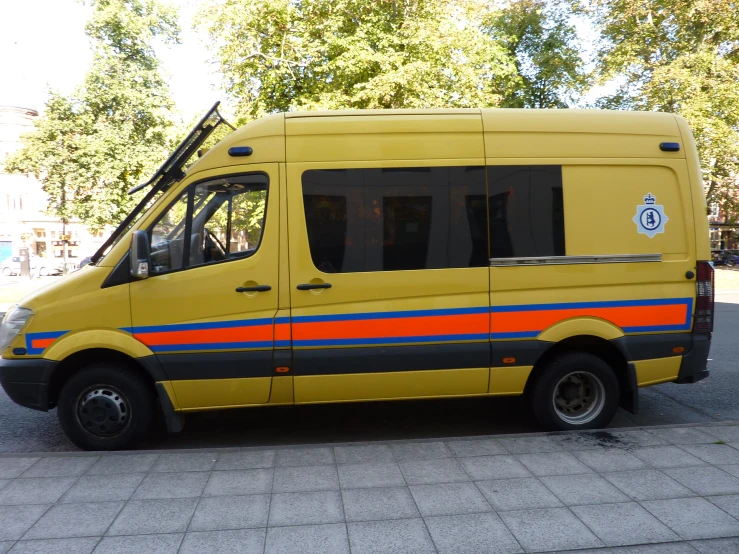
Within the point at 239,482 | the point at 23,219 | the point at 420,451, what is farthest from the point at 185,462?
the point at 23,219

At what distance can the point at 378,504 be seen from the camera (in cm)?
370

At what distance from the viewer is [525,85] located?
→ 2480 centimetres

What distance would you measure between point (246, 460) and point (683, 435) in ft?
11.2

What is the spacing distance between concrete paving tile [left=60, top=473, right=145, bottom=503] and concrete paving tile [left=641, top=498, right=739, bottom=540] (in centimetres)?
323

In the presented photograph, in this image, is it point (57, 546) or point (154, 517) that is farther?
point (154, 517)

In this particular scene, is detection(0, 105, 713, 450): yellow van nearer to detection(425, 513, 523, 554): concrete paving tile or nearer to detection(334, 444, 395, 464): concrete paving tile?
detection(334, 444, 395, 464): concrete paving tile

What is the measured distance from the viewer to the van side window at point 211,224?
15.5 ft

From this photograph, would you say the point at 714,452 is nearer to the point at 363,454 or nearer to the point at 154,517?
the point at 363,454

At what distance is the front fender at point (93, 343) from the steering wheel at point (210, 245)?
2.79 ft

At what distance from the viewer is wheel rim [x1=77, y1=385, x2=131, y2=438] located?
187 inches

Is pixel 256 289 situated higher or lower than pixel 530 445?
higher

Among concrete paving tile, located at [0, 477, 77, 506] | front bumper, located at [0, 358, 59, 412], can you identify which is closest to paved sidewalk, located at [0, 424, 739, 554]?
concrete paving tile, located at [0, 477, 77, 506]

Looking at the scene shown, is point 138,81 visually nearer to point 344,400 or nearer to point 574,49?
point 574,49

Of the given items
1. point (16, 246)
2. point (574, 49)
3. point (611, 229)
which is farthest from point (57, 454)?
point (16, 246)
